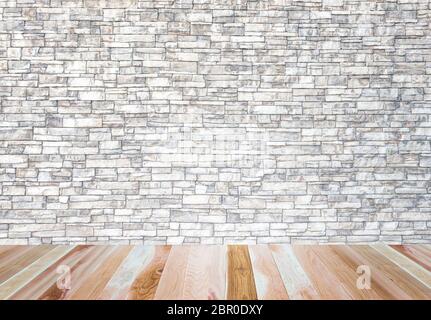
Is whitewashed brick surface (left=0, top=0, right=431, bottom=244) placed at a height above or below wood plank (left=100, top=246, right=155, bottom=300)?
above

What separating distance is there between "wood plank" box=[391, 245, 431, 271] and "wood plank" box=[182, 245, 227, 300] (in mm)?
988

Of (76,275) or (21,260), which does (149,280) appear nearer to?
(76,275)

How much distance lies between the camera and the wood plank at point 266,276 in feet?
4.11

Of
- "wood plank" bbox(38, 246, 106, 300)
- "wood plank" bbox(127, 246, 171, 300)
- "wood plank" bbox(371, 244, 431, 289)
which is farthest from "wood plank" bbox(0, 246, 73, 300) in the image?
"wood plank" bbox(371, 244, 431, 289)

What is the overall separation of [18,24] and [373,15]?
2.14 metres

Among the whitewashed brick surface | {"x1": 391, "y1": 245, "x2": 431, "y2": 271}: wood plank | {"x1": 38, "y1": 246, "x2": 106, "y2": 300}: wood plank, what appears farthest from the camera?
the whitewashed brick surface

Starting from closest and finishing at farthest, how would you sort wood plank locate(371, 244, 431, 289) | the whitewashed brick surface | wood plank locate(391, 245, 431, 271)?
wood plank locate(371, 244, 431, 289) < wood plank locate(391, 245, 431, 271) < the whitewashed brick surface

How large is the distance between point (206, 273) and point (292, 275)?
378 mm

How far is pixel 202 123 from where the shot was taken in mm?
1993

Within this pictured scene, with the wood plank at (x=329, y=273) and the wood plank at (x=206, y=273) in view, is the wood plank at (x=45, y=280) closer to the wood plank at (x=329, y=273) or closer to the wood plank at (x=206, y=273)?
the wood plank at (x=206, y=273)

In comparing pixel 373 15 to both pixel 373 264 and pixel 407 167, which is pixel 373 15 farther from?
pixel 373 264

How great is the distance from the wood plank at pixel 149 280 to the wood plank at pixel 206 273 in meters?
0.12

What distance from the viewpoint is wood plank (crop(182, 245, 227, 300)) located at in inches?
49.7

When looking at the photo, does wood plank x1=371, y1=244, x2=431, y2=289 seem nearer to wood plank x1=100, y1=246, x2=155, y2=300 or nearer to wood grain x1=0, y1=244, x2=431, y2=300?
wood grain x1=0, y1=244, x2=431, y2=300
